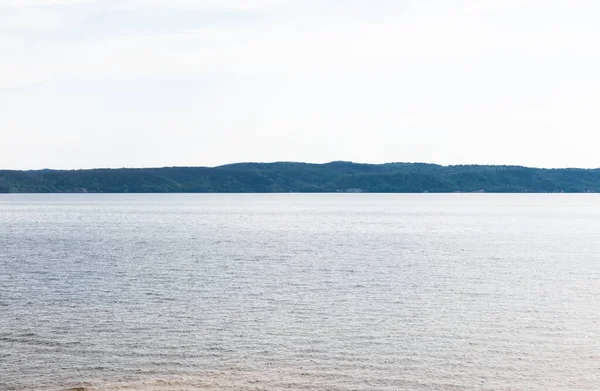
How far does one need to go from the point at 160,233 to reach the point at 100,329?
8348 cm

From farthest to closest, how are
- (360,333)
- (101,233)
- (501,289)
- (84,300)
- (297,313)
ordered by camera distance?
1. (101,233)
2. (501,289)
3. (84,300)
4. (297,313)
5. (360,333)

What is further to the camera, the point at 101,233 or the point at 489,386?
the point at 101,233

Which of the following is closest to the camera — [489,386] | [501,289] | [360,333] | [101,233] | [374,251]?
[489,386]

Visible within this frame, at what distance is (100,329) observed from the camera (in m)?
37.3

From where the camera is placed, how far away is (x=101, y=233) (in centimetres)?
11781

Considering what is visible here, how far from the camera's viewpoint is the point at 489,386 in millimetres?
28312

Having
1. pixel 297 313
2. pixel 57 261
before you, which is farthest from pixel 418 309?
pixel 57 261

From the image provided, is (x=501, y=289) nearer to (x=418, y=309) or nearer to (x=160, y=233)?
(x=418, y=309)

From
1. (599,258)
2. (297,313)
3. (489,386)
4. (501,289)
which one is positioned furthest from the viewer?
(599,258)

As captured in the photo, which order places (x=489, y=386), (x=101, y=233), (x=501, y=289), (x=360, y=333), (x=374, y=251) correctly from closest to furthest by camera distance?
(x=489, y=386) < (x=360, y=333) < (x=501, y=289) < (x=374, y=251) < (x=101, y=233)

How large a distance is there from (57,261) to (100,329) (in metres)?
34.9

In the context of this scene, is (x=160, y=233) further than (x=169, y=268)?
Yes

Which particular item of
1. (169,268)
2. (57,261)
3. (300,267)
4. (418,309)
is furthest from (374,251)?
(418,309)

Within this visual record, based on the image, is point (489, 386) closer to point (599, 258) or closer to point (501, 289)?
point (501, 289)
